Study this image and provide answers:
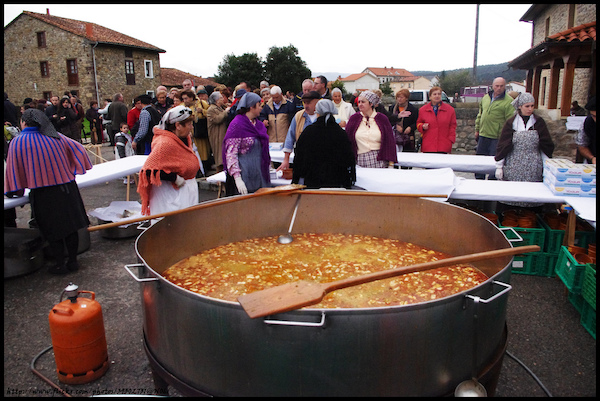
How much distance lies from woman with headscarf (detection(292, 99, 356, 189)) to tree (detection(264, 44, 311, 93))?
137 ft

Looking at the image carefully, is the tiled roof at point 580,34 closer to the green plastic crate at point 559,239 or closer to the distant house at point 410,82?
the green plastic crate at point 559,239

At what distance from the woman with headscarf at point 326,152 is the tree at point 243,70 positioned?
137ft

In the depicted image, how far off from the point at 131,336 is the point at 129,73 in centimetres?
3272

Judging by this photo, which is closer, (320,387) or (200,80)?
(320,387)

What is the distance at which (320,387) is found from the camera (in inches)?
69.5

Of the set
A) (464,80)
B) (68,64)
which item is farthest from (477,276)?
(464,80)

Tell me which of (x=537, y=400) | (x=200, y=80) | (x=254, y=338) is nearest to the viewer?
(x=254, y=338)

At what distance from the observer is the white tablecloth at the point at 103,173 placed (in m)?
4.45

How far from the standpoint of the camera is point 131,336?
3473 mm

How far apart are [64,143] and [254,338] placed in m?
3.67

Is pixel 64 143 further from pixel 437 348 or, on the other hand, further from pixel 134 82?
pixel 134 82

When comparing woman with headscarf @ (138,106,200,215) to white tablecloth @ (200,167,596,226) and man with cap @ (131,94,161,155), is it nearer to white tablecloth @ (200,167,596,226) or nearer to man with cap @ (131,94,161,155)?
white tablecloth @ (200,167,596,226)

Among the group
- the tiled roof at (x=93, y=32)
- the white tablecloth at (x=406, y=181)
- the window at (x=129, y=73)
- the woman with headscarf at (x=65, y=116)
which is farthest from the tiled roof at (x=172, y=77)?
the white tablecloth at (x=406, y=181)

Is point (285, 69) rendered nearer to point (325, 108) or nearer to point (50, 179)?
point (325, 108)
